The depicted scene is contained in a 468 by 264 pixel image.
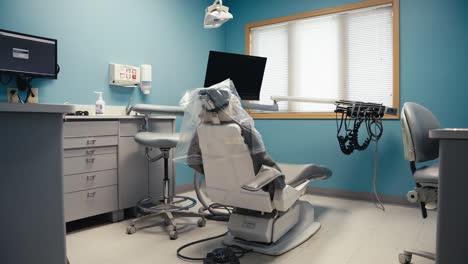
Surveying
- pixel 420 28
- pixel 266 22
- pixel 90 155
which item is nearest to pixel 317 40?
pixel 266 22

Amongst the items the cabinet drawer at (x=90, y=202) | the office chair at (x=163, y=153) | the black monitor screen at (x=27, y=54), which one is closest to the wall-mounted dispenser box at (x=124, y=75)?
the black monitor screen at (x=27, y=54)

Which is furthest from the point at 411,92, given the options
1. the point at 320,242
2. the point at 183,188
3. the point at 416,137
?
the point at 183,188

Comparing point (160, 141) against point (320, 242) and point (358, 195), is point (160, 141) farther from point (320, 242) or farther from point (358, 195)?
point (358, 195)

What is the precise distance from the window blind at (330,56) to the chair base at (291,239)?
5.45ft

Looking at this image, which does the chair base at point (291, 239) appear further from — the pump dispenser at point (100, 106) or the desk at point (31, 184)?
the pump dispenser at point (100, 106)

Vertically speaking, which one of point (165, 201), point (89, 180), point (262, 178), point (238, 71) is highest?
point (238, 71)

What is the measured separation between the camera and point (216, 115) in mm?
1983

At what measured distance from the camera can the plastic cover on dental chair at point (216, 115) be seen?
1931 millimetres

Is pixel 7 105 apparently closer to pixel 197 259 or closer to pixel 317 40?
pixel 197 259

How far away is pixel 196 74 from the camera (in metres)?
4.32

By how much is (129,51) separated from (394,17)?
2744mm

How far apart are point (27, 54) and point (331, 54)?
3.05m

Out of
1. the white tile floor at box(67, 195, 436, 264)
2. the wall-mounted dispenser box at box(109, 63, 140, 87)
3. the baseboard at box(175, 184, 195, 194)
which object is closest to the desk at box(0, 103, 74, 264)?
the white tile floor at box(67, 195, 436, 264)

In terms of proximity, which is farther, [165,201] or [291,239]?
[165,201]
